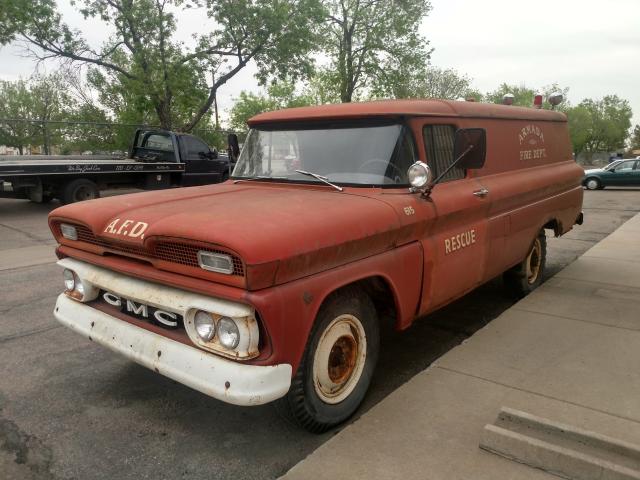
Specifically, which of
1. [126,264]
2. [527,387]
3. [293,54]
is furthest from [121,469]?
[293,54]

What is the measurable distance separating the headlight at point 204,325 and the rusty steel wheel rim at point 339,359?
57 cm

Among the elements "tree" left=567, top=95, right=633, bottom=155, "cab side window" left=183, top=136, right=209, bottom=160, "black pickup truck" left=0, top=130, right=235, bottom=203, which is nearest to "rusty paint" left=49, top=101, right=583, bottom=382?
"black pickup truck" left=0, top=130, right=235, bottom=203

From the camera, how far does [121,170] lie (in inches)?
484

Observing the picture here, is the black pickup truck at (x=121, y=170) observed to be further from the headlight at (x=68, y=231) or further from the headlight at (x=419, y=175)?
the headlight at (x=419, y=175)

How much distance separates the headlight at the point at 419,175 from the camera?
3.05 m

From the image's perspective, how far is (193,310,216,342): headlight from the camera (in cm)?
240

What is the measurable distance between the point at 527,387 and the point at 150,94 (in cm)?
1753

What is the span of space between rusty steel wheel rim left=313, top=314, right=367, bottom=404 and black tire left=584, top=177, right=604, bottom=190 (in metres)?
21.7

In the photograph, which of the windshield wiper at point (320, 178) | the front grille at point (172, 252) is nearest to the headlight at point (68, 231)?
the front grille at point (172, 252)

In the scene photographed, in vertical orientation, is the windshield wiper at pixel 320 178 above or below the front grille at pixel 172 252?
above

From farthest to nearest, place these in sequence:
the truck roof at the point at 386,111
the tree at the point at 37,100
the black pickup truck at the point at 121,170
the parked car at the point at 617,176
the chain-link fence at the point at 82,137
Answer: the tree at the point at 37,100 → the chain-link fence at the point at 82,137 → the parked car at the point at 617,176 → the black pickup truck at the point at 121,170 → the truck roof at the point at 386,111

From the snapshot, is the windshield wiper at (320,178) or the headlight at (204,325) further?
the windshield wiper at (320,178)

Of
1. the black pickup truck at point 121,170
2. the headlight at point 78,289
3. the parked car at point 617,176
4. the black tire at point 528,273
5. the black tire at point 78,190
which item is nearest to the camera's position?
the headlight at point 78,289

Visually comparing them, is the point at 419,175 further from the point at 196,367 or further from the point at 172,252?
the point at 196,367
